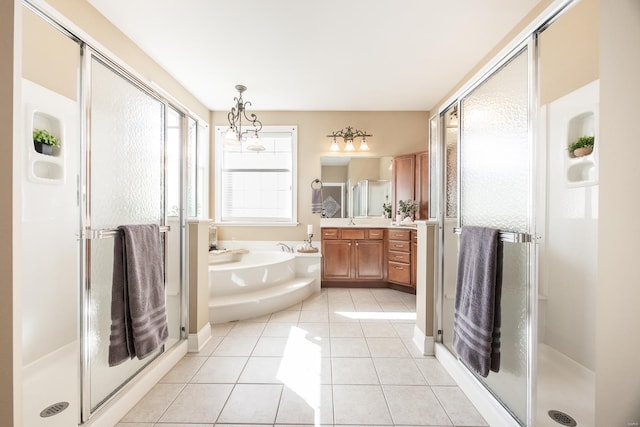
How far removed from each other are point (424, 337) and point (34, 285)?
2.54 metres

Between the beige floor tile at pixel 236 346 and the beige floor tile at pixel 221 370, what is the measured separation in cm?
6

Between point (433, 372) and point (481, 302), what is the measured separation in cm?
86

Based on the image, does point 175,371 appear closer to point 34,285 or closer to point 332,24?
point 34,285

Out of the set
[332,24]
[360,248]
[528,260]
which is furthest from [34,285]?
[360,248]

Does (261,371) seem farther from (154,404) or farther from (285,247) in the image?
(285,247)

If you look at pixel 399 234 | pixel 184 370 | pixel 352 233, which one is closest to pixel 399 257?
pixel 399 234

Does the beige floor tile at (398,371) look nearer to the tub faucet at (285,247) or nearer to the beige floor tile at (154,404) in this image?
the beige floor tile at (154,404)

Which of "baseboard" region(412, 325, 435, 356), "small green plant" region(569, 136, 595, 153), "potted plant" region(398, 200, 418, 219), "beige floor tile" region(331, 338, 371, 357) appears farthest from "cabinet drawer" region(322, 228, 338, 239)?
"small green plant" region(569, 136, 595, 153)

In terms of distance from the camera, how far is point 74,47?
4.07 ft

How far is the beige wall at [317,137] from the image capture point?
4223 mm

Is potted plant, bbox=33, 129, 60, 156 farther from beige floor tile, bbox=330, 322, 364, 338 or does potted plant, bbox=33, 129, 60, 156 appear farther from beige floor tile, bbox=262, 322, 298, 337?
beige floor tile, bbox=330, 322, 364, 338

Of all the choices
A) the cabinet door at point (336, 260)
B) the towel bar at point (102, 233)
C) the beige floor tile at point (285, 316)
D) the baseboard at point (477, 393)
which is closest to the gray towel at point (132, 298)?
the towel bar at point (102, 233)

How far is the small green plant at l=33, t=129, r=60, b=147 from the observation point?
150cm

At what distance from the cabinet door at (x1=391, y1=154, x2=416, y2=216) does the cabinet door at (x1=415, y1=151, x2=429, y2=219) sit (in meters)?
0.07
